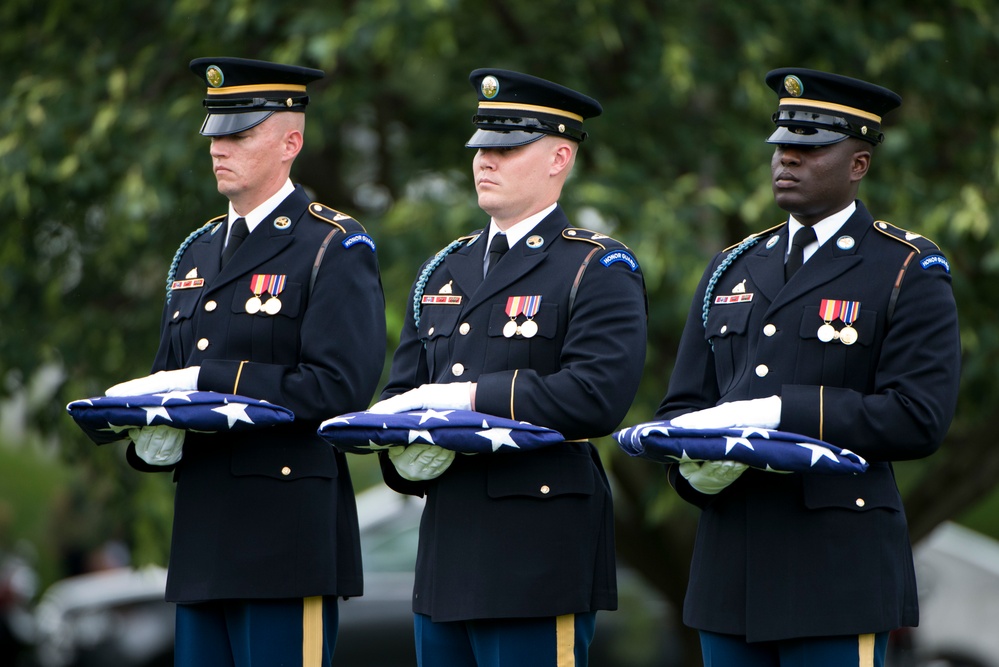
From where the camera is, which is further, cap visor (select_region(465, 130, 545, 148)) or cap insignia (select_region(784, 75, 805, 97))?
cap visor (select_region(465, 130, 545, 148))

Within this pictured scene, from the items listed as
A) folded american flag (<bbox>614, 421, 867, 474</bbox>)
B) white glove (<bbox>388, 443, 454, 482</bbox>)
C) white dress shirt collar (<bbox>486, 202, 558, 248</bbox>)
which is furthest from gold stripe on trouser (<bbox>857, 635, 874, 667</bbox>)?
white dress shirt collar (<bbox>486, 202, 558, 248</bbox>)

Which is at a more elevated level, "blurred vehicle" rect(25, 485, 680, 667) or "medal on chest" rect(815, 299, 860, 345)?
"medal on chest" rect(815, 299, 860, 345)

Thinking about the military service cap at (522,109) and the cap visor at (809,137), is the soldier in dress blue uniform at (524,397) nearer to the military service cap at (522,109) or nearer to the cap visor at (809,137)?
the military service cap at (522,109)

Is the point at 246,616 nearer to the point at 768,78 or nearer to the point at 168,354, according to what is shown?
the point at 168,354

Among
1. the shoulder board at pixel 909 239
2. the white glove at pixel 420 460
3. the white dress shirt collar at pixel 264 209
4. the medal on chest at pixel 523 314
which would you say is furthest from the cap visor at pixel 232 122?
the shoulder board at pixel 909 239

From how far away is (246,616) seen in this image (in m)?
3.83

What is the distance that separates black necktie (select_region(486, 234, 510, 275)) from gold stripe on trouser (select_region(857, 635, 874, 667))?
1324mm

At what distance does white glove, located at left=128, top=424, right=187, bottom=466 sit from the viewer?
12.3 ft

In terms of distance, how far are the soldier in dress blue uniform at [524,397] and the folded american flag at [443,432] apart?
0.07 meters

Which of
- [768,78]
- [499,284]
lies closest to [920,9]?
[768,78]

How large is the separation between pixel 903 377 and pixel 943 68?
3.46 m

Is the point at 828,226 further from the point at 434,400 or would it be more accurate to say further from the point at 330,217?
the point at 330,217

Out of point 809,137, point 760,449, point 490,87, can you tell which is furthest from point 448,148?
point 760,449

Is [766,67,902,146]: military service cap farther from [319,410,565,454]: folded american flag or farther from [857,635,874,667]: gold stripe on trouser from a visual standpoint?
[857,635,874,667]: gold stripe on trouser
